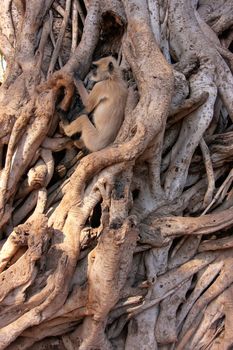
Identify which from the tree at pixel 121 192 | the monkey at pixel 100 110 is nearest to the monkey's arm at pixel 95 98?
the monkey at pixel 100 110

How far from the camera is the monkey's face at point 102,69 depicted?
7.65ft

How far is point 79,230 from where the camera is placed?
6.44 feet

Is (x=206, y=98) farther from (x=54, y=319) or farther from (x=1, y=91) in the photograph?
(x=54, y=319)

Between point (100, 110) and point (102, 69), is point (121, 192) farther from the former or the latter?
point (102, 69)

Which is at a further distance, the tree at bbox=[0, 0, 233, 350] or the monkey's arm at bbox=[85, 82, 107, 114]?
the monkey's arm at bbox=[85, 82, 107, 114]

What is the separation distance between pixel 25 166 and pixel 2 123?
243 millimetres

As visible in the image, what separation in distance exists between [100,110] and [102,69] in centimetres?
25

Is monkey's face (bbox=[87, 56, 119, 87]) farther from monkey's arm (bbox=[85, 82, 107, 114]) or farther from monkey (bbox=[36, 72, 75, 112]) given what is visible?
monkey (bbox=[36, 72, 75, 112])

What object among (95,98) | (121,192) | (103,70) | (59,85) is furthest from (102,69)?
(121,192)

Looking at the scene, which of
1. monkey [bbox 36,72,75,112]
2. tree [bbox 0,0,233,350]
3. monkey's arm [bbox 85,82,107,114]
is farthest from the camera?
monkey's arm [bbox 85,82,107,114]

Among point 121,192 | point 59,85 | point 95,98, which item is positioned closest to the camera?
point 121,192

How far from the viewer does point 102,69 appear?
7.76ft

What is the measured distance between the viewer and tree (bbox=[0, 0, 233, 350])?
1894mm

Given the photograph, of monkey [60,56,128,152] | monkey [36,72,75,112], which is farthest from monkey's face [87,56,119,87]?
monkey [36,72,75,112]
